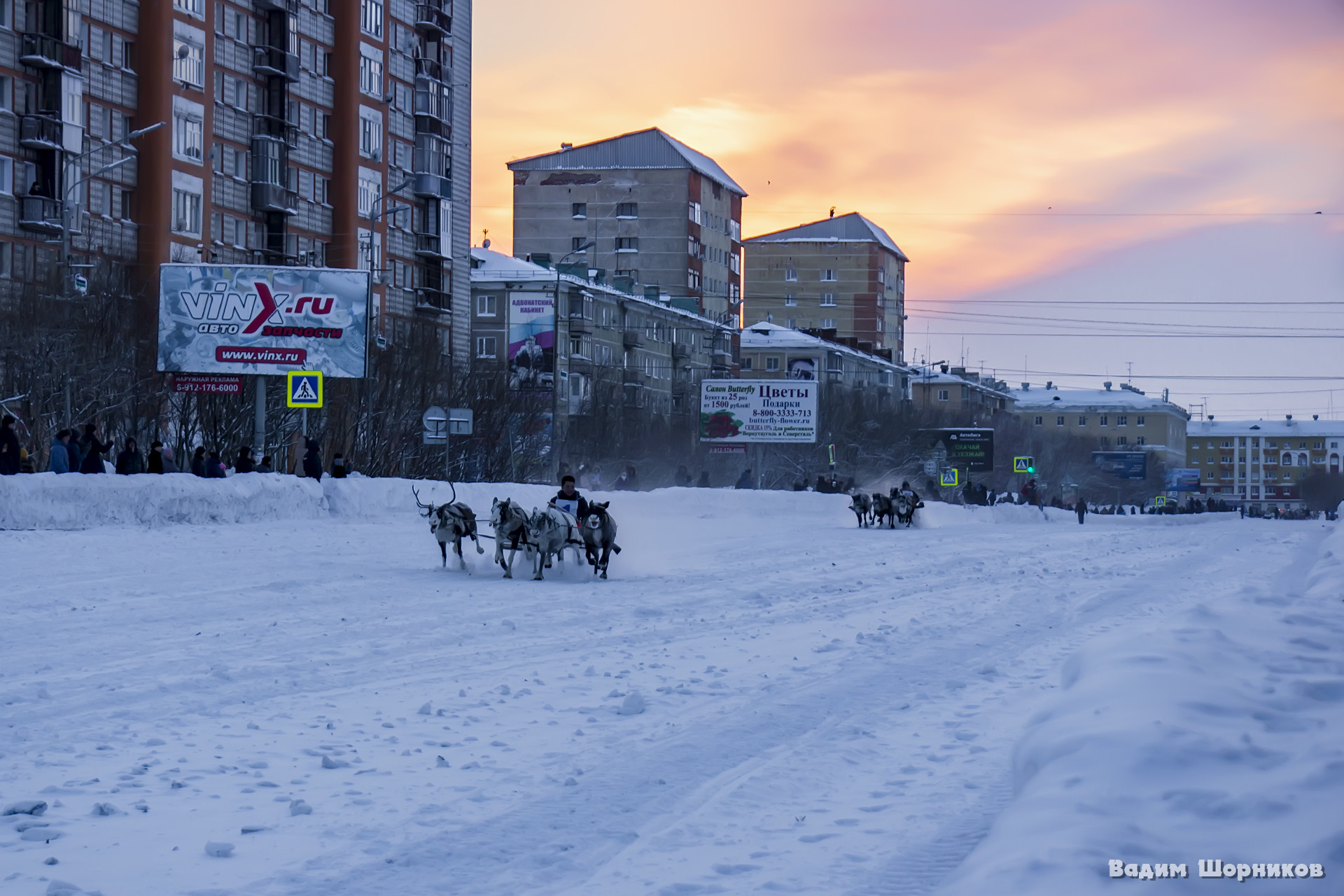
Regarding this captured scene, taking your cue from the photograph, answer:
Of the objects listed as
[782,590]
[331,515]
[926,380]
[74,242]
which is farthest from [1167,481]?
[782,590]

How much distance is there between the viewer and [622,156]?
12100cm

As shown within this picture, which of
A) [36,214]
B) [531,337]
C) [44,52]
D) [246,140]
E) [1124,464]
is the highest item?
[44,52]

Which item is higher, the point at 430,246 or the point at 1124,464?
the point at 430,246

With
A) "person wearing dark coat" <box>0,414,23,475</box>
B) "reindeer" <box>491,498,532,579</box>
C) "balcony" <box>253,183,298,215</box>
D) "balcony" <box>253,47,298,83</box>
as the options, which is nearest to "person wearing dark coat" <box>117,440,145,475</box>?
"person wearing dark coat" <box>0,414,23,475</box>

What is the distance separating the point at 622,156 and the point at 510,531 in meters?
103

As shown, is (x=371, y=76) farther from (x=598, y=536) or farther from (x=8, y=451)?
(x=598, y=536)

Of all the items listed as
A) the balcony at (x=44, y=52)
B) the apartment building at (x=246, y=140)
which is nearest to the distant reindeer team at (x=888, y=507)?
the apartment building at (x=246, y=140)

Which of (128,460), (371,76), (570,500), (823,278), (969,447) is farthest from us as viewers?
(823,278)

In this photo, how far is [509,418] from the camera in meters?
59.7

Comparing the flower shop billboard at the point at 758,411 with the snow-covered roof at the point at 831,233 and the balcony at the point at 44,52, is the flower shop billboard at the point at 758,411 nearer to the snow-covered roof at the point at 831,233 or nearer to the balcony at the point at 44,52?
the balcony at the point at 44,52

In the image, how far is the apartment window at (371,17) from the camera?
69312 millimetres

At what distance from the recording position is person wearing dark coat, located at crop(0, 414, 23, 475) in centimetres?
2786

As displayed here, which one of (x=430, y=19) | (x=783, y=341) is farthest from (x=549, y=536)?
(x=783, y=341)

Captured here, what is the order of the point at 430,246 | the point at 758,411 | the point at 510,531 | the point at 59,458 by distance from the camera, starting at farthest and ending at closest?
the point at 430,246 → the point at 758,411 → the point at 59,458 → the point at 510,531
